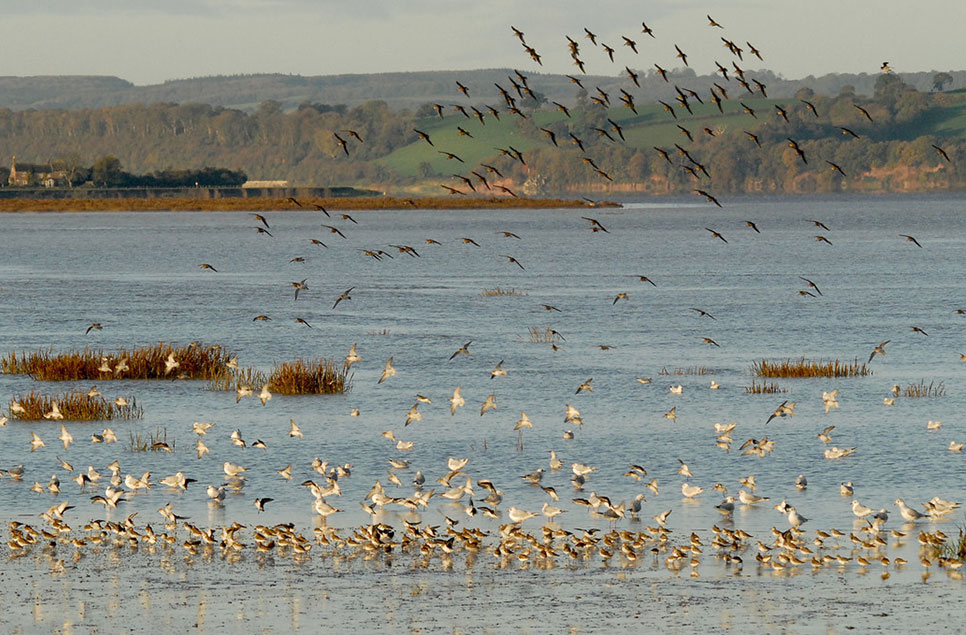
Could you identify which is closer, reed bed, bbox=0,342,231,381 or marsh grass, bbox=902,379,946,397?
marsh grass, bbox=902,379,946,397

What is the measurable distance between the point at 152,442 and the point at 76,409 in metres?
4.46

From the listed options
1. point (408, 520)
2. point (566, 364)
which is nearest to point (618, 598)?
point (408, 520)

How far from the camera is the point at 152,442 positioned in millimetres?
34688

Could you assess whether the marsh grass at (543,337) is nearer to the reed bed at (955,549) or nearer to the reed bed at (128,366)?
the reed bed at (128,366)

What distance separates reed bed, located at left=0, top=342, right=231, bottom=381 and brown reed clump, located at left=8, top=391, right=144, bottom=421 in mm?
6138

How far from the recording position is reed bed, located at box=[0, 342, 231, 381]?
45.7 meters

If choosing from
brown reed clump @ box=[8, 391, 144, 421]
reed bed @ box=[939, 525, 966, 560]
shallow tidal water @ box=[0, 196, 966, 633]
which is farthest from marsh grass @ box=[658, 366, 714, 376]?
reed bed @ box=[939, 525, 966, 560]

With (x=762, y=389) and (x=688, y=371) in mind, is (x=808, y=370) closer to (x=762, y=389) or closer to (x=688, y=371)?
(x=688, y=371)

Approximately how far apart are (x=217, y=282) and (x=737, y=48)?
77601 mm

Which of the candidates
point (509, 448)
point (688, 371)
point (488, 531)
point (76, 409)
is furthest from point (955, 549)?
point (688, 371)

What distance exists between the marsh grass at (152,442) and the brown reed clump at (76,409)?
236 centimetres

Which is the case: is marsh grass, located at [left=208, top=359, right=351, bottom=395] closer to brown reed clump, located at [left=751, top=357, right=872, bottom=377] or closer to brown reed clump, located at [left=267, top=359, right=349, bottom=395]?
brown reed clump, located at [left=267, top=359, right=349, bottom=395]

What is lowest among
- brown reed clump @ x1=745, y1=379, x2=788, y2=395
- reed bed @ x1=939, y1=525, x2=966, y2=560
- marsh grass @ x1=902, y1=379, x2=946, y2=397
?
brown reed clump @ x1=745, y1=379, x2=788, y2=395

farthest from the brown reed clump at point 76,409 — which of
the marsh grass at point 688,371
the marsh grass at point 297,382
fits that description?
the marsh grass at point 688,371
